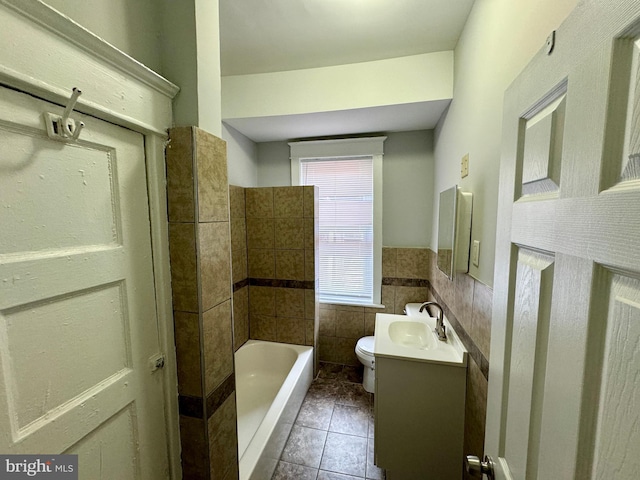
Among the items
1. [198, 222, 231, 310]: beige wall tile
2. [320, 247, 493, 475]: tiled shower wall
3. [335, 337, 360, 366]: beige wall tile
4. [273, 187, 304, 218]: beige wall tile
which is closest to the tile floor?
[335, 337, 360, 366]: beige wall tile

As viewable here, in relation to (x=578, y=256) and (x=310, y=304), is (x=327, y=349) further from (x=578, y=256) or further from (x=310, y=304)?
(x=578, y=256)

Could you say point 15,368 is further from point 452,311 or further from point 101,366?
point 452,311

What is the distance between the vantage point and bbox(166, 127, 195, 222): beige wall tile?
954 mm

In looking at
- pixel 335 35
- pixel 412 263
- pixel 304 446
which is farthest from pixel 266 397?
pixel 335 35

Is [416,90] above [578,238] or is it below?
above

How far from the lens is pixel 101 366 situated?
781mm

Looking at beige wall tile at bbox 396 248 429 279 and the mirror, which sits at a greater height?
the mirror

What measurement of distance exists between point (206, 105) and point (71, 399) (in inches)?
41.2

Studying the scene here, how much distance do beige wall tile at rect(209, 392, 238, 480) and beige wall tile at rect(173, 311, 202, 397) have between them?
16cm

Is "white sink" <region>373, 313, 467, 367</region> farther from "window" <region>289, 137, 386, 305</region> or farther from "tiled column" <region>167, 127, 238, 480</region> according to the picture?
"tiled column" <region>167, 127, 238, 480</region>

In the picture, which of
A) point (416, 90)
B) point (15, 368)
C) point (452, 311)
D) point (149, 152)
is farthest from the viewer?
point (416, 90)

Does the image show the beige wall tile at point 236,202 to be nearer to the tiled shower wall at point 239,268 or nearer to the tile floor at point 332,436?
the tiled shower wall at point 239,268

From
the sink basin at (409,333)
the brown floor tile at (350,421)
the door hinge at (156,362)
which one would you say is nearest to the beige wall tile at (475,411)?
the sink basin at (409,333)

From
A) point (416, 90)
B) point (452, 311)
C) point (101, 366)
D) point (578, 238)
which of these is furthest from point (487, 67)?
point (101, 366)
